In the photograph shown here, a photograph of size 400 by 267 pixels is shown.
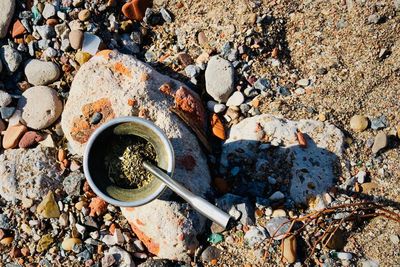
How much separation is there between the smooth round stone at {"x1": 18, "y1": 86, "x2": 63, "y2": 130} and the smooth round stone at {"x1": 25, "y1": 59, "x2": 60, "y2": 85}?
0.18 feet

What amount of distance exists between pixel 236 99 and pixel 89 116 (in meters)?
0.63

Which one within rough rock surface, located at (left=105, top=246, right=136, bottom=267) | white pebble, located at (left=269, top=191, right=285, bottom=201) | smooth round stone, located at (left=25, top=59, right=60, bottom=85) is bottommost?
rough rock surface, located at (left=105, top=246, right=136, bottom=267)

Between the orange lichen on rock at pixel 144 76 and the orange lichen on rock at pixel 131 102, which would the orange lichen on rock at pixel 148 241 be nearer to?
the orange lichen on rock at pixel 131 102

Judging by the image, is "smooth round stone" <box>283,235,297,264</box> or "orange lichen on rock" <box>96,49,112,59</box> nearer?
"smooth round stone" <box>283,235,297,264</box>

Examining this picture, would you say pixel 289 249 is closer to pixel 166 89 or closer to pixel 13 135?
pixel 166 89

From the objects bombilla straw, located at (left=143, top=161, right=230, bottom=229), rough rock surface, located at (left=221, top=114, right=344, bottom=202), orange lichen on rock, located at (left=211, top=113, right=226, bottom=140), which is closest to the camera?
bombilla straw, located at (left=143, top=161, right=230, bottom=229)

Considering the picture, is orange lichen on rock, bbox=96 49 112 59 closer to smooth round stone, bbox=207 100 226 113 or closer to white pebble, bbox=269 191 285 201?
smooth round stone, bbox=207 100 226 113

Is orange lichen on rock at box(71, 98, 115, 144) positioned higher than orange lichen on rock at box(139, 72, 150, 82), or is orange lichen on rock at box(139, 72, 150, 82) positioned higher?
orange lichen on rock at box(139, 72, 150, 82)

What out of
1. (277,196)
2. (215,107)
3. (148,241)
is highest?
(215,107)

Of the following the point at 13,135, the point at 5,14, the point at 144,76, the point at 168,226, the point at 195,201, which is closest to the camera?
the point at 195,201

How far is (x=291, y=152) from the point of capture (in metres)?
2.27

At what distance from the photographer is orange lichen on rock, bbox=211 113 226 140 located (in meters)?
2.36

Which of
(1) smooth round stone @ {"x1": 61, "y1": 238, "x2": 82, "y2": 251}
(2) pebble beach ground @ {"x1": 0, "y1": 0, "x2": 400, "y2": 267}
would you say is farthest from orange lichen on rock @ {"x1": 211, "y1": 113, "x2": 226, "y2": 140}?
(1) smooth round stone @ {"x1": 61, "y1": 238, "x2": 82, "y2": 251}

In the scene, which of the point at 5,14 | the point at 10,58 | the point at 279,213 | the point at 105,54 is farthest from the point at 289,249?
the point at 5,14
